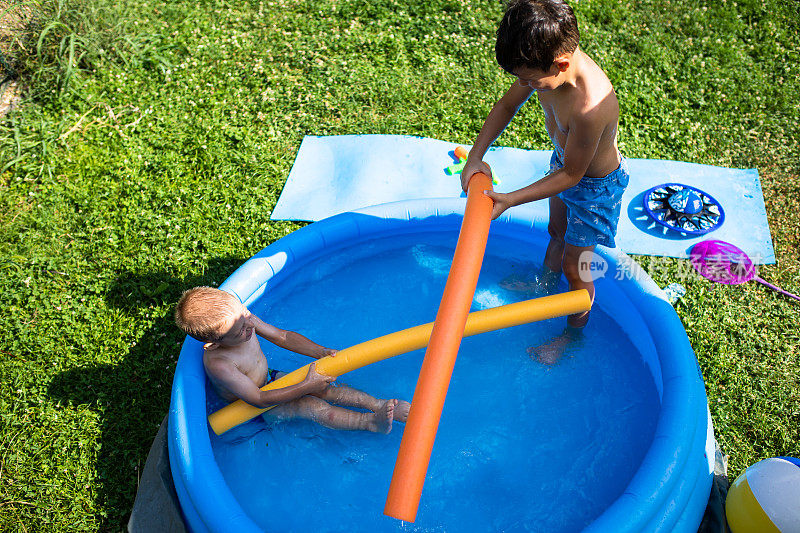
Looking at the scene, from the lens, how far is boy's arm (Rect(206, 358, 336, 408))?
334 cm

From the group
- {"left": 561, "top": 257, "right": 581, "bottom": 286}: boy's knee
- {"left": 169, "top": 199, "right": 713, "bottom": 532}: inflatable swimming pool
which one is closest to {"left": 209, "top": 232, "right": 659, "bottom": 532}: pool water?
{"left": 169, "top": 199, "right": 713, "bottom": 532}: inflatable swimming pool

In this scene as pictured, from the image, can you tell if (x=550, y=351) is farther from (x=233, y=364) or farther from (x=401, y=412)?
(x=233, y=364)

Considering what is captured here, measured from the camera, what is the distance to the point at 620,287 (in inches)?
150

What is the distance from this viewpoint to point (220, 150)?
5312 mm

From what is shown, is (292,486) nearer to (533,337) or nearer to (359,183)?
(533,337)

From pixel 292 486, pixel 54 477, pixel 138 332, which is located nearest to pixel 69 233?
pixel 138 332

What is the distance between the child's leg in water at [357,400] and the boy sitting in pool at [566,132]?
3.01 feet

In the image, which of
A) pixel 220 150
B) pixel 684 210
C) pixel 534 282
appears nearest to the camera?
pixel 534 282

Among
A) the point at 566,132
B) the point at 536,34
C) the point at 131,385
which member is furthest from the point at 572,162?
the point at 131,385

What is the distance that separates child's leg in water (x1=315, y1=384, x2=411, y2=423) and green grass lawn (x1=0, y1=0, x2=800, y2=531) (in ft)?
3.48

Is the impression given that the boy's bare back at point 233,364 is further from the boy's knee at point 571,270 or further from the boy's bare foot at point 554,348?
the boy's knee at point 571,270

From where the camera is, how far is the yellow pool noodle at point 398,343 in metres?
3.44

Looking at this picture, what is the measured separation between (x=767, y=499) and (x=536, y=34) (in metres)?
2.25

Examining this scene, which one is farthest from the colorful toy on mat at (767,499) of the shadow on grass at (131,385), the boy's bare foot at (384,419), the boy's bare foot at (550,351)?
the shadow on grass at (131,385)
